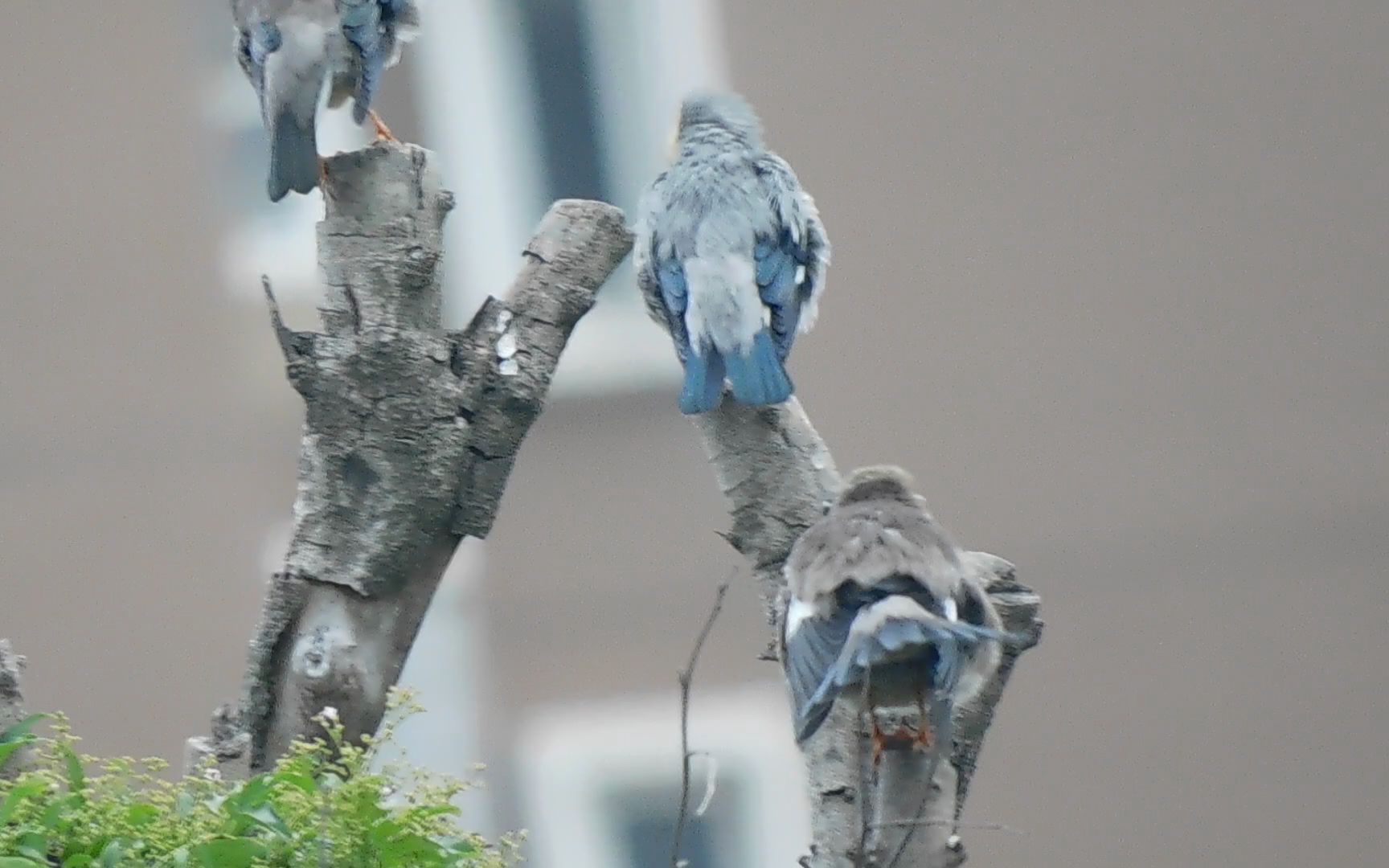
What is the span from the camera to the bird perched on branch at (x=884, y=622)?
1.89 meters

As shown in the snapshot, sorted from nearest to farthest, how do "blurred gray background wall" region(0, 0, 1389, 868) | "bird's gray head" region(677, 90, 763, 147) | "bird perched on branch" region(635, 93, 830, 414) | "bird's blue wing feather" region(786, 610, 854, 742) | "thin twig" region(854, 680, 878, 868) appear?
"thin twig" region(854, 680, 878, 868)
"bird's blue wing feather" region(786, 610, 854, 742)
"bird perched on branch" region(635, 93, 830, 414)
"bird's gray head" region(677, 90, 763, 147)
"blurred gray background wall" region(0, 0, 1389, 868)

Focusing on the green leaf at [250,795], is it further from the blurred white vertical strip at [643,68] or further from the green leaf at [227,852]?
the blurred white vertical strip at [643,68]

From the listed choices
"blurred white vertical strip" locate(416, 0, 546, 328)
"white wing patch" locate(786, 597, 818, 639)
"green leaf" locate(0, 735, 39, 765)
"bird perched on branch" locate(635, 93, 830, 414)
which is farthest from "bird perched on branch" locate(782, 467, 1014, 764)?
"blurred white vertical strip" locate(416, 0, 546, 328)

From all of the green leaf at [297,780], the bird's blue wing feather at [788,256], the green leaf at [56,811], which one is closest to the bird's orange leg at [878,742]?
the green leaf at [297,780]

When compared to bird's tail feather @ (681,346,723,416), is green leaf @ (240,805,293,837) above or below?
below

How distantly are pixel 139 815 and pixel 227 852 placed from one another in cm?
15

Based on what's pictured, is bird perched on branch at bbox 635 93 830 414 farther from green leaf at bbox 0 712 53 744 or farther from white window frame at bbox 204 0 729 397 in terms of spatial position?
white window frame at bbox 204 0 729 397

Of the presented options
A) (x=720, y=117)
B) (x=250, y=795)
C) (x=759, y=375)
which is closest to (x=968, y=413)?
(x=720, y=117)

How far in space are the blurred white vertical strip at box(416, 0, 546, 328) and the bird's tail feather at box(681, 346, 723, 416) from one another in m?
1.75

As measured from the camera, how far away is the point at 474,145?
422cm

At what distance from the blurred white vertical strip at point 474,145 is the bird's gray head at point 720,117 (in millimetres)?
1289

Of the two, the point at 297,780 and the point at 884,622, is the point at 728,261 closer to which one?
the point at 884,622

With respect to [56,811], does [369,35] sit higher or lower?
higher

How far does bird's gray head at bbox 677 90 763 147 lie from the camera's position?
115 inches
